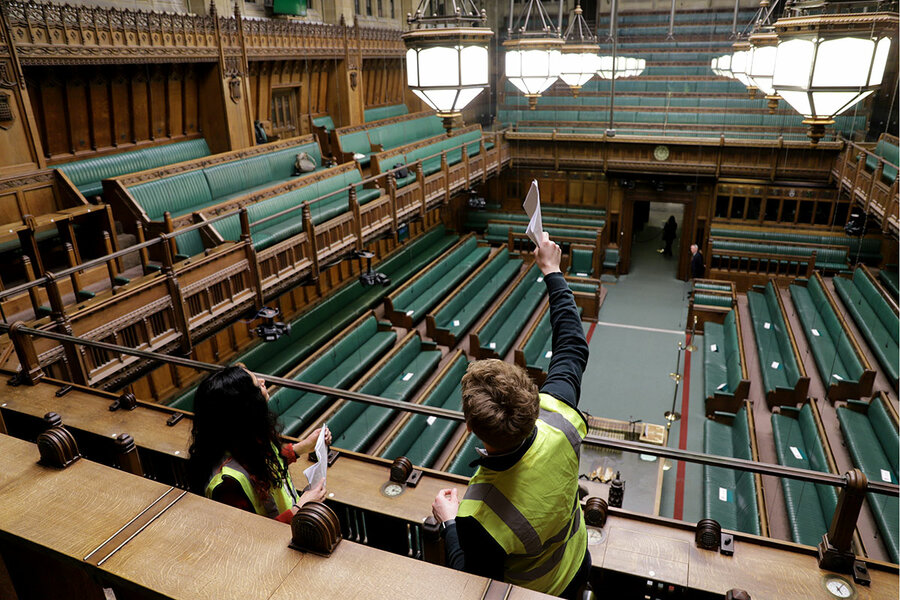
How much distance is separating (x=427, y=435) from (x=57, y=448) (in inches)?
202

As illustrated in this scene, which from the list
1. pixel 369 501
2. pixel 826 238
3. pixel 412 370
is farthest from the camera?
pixel 826 238

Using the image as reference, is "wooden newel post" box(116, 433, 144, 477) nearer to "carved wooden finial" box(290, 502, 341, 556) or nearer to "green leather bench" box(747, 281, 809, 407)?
"carved wooden finial" box(290, 502, 341, 556)

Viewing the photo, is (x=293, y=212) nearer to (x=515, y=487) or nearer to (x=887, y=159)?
(x=515, y=487)

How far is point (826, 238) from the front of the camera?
1093cm

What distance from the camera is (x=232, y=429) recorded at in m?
1.56

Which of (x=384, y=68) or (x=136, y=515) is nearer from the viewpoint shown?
(x=136, y=515)

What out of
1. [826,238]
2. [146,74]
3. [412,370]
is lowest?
[412,370]

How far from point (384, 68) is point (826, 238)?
9845 millimetres

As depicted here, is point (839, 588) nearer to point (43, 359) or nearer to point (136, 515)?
point (136, 515)

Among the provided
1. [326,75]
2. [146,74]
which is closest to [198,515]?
[146,74]

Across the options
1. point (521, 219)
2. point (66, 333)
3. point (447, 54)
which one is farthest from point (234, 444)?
point (521, 219)

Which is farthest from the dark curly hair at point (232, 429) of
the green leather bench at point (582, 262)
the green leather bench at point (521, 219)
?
the green leather bench at point (521, 219)

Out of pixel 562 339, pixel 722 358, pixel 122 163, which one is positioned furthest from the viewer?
pixel 722 358

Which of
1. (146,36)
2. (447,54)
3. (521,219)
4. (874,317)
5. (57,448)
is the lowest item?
(874,317)
